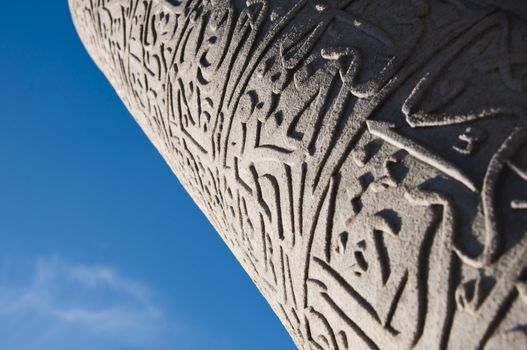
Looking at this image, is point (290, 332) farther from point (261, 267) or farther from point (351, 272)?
point (351, 272)

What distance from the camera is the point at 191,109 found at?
144 centimetres

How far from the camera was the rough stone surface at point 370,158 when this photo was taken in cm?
75

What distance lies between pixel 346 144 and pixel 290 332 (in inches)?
19.5

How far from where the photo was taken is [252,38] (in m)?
1.30

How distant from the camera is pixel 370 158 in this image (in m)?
0.92

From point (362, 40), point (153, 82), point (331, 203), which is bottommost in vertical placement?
point (331, 203)

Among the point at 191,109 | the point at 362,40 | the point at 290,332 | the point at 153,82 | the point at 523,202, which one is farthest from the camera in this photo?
the point at 153,82

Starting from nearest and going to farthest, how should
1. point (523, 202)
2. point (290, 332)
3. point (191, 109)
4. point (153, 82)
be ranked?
point (523, 202) → point (290, 332) → point (191, 109) → point (153, 82)

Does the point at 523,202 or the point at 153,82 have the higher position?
the point at 153,82

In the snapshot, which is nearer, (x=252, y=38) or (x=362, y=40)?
(x=362, y=40)

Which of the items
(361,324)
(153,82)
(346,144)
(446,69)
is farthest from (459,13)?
(153,82)

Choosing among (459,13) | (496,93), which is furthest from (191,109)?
(496,93)

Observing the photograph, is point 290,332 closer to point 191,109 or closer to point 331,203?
point 331,203

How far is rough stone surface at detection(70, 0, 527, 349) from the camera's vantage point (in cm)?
75
